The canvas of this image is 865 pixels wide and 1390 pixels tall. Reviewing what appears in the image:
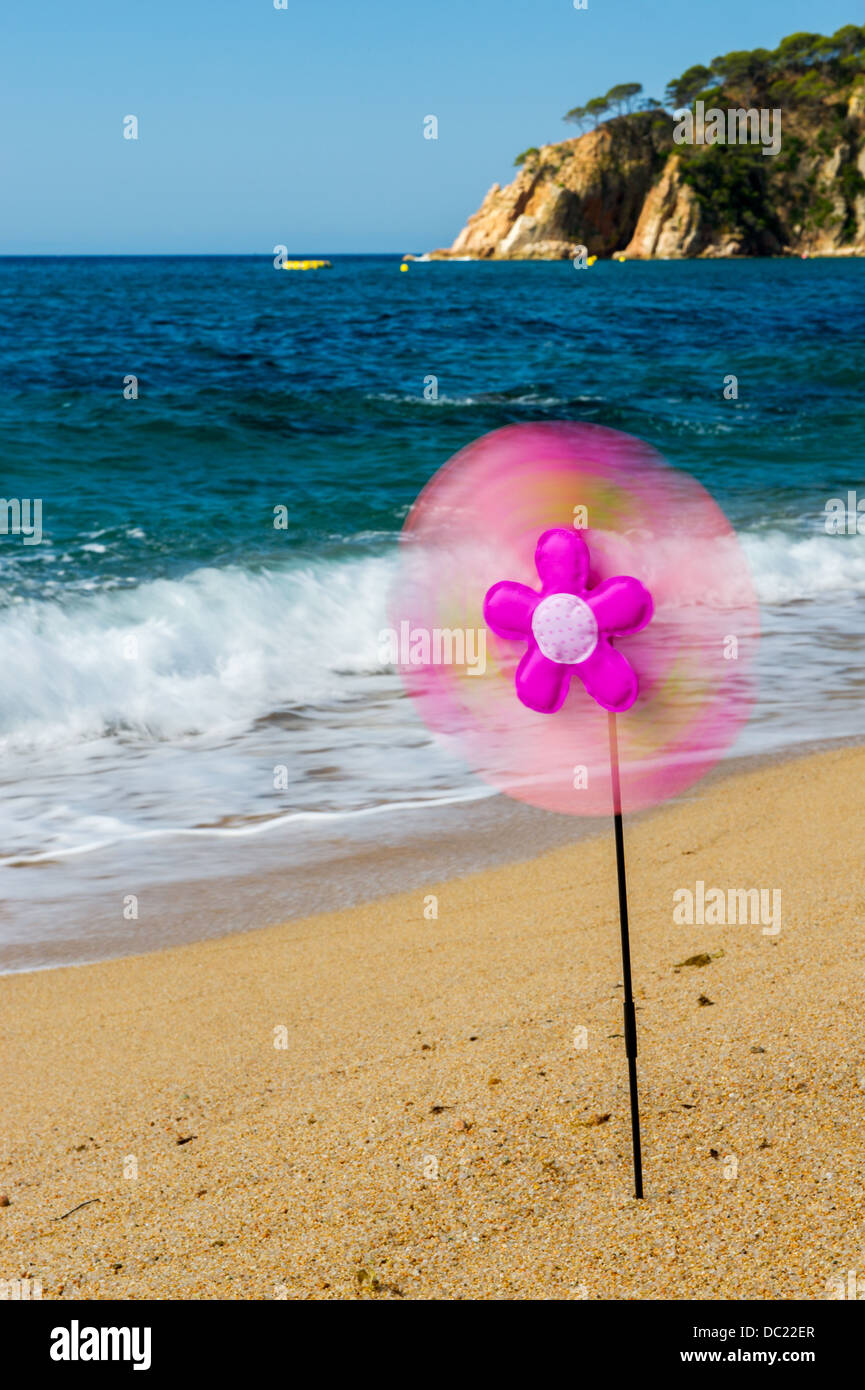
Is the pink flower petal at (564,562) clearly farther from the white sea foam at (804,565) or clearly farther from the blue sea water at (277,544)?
the white sea foam at (804,565)

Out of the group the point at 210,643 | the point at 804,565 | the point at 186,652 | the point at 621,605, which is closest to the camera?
the point at 621,605

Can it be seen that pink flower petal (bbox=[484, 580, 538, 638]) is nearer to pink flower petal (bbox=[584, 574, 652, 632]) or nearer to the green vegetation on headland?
pink flower petal (bbox=[584, 574, 652, 632])

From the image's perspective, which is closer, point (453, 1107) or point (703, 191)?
point (453, 1107)

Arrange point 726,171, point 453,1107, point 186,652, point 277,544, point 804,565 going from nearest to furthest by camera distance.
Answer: point 453,1107
point 186,652
point 804,565
point 277,544
point 726,171

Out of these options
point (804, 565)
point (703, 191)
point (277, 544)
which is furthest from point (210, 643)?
point (703, 191)

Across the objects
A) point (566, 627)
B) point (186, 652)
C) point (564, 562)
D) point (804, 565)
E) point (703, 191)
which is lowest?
point (186, 652)

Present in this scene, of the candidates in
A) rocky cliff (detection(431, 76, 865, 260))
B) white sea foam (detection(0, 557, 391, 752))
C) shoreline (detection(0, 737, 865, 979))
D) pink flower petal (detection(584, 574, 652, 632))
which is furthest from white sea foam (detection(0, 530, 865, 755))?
rocky cliff (detection(431, 76, 865, 260))

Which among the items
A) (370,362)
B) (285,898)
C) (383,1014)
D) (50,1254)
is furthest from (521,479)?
(50,1254)

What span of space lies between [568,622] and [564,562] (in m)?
0.13

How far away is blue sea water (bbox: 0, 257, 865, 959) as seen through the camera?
5.78 m

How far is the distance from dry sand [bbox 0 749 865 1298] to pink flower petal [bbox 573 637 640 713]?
3.50ft

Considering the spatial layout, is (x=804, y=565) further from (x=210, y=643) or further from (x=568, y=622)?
(x=568, y=622)

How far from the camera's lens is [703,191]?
10050 cm

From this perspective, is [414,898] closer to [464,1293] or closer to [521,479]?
[464,1293]
